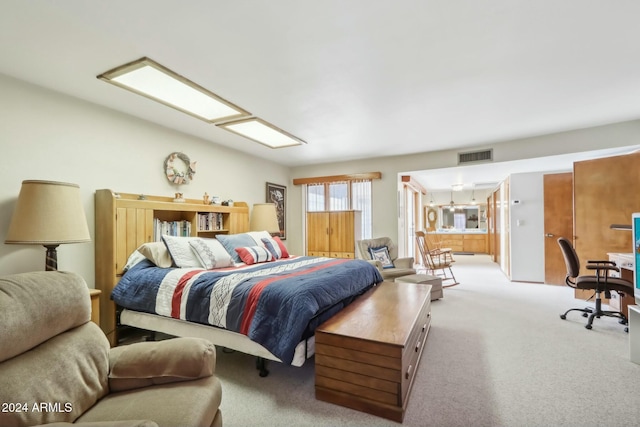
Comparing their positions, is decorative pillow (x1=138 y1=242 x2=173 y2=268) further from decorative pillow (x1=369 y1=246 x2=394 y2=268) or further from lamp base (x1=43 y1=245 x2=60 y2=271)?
decorative pillow (x1=369 y1=246 x2=394 y2=268)

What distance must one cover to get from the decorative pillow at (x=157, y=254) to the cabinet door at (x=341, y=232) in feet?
10.4

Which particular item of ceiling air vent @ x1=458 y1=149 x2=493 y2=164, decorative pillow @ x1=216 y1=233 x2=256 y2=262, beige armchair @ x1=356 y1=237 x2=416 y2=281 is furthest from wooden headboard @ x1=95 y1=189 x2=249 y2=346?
ceiling air vent @ x1=458 y1=149 x2=493 y2=164

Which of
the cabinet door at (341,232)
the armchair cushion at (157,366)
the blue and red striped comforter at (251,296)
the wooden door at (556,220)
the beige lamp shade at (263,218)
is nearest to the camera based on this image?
the armchair cushion at (157,366)

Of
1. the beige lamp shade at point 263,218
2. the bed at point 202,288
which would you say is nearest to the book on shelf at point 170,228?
the bed at point 202,288

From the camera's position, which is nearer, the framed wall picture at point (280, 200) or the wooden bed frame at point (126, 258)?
the wooden bed frame at point (126, 258)

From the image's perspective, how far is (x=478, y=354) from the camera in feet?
8.30

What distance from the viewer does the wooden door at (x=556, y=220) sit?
5.07 meters

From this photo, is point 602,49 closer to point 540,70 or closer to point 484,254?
point 540,70

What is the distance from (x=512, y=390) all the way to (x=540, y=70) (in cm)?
252

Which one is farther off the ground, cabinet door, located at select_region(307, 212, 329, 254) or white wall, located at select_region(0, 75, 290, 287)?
white wall, located at select_region(0, 75, 290, 287)

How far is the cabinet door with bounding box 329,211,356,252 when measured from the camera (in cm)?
536

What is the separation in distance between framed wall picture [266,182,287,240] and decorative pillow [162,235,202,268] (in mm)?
2574

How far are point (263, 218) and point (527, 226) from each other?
504 cm

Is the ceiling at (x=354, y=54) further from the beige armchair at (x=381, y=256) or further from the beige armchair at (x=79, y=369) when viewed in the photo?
the beige armchair at (x=381, y=256)
